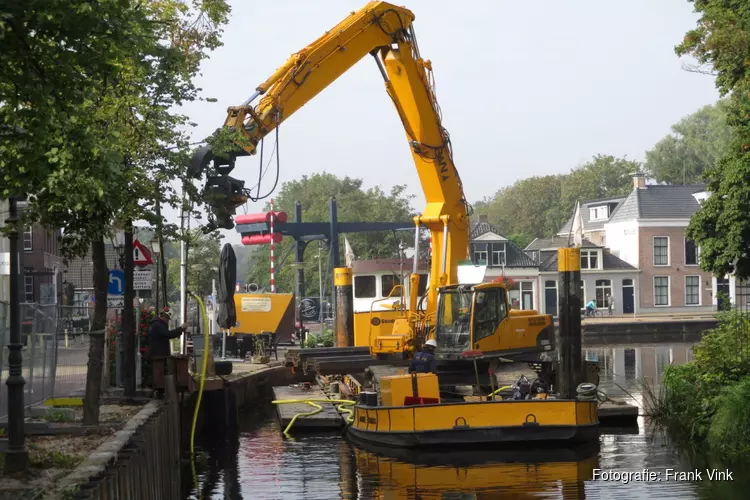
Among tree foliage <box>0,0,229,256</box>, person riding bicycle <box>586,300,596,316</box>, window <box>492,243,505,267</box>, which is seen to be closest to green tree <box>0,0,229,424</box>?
tree foliage <box>0,0,229,256</box>

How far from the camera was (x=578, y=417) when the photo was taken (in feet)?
59.5

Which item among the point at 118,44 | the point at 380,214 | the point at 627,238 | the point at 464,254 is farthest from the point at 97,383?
the point at 380,214

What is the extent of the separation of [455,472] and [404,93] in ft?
30.5

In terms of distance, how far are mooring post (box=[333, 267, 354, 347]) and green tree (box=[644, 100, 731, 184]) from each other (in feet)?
239

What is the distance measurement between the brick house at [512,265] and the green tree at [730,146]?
4634cm

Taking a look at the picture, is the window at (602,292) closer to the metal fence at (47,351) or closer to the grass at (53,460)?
the metal fence at (47,351)

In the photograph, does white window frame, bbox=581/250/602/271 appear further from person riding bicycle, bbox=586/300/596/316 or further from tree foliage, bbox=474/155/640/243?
tree foliage, bbox=474/155/640/243

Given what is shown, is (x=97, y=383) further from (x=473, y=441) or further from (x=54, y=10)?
(x=54, y=10)

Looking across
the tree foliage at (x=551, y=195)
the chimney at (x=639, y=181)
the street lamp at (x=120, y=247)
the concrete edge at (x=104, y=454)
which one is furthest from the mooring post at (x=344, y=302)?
the tree foliage at (x=551, y=195)

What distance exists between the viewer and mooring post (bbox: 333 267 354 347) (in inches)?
1378

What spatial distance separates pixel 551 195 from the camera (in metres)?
117

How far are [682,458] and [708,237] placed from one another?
659 cm

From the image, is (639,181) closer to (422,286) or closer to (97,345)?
(422,286)

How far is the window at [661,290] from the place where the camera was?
6769 cm
